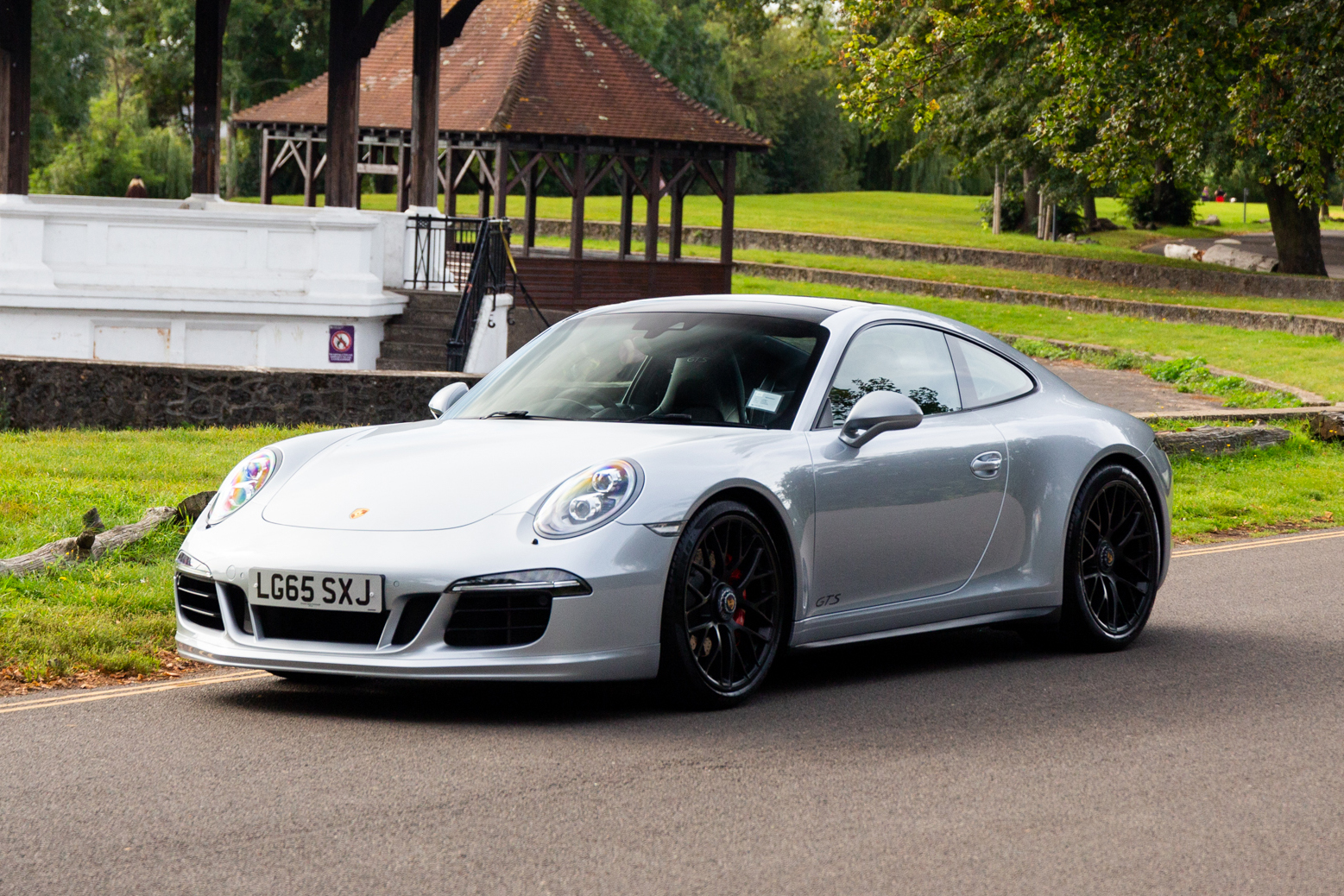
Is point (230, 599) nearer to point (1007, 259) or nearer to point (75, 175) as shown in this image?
point (1007, 259)

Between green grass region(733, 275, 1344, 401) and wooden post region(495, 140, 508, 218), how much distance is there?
19.5 ft

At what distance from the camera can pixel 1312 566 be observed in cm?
1098

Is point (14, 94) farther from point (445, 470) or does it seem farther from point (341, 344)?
point (445, 470)

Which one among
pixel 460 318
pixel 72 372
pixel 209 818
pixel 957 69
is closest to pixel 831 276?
pixel 957 69

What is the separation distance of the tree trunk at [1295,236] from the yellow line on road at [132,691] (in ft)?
126

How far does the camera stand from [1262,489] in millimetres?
14547

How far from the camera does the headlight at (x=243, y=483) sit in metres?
6.54

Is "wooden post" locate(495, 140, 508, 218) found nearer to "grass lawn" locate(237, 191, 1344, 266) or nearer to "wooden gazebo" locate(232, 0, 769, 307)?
"wooden gazebo" locate(232, 0, 769, 307)

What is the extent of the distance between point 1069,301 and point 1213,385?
13.7m

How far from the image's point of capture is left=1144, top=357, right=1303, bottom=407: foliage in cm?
2191

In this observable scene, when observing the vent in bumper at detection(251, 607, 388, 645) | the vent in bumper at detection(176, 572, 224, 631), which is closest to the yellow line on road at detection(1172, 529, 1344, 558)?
the vent in bumper at detection(251, 607, 388, 645)

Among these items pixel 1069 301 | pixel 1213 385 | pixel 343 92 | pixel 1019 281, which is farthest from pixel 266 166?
pixel 1213 385

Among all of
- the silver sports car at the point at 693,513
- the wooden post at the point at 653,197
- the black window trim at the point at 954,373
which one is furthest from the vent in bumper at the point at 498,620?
the wooden post at the point at 653,197

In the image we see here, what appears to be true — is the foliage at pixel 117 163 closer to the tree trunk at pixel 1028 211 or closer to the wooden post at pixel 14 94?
the tree trunk at pixel 1028 211
